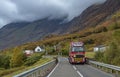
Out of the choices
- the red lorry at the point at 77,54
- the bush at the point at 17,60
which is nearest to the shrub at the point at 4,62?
the bush at the point at 17,60

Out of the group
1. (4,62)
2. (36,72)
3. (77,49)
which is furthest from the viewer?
(4,62)

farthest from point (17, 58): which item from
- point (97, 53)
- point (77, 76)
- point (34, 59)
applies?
point (77, 76)

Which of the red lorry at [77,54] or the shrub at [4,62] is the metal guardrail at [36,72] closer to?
the red lorry at [77,54]

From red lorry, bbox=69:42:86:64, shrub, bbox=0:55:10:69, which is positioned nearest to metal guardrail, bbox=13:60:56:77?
red lorry, bbox=69:42:86:64

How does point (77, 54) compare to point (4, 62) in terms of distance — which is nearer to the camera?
point (77, 54)

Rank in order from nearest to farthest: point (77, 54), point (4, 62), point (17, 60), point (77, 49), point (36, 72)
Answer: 1. point (36, 72)
2. point (77, 54)
3. point (77, 49)
4. point (17, 60)
5. point (4, 62)

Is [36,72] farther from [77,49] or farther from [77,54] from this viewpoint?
[77,49]

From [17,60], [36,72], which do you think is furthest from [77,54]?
[17,60]

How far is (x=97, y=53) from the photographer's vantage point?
60.1 metres

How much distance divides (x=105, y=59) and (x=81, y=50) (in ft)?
24.6

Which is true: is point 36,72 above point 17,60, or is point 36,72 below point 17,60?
below

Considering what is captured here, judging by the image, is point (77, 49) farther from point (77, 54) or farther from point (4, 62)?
point (4, 62)

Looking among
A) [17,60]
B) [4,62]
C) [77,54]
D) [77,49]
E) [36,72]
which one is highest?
[17,60]

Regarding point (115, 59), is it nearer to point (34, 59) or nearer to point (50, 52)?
point (34, 59)
